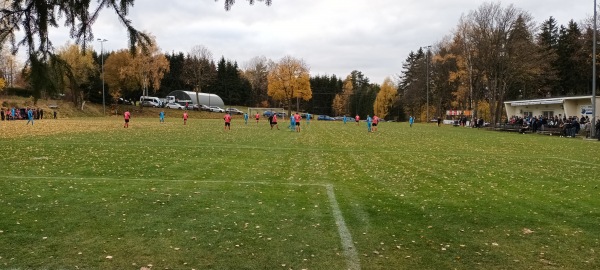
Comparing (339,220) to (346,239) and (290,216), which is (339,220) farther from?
(346,239)

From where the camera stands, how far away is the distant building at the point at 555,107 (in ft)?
134

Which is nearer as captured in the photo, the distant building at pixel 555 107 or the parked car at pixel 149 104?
the distant building at pixel 555 107

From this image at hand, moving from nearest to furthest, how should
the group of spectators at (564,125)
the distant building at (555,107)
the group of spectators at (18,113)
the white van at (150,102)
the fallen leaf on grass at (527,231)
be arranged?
the fallen leaf on grass at (527,231) < the group of spectators at (564,125) < the distant building at (555,107) < the group of spectators at (18,113) < the white van at (150,102)

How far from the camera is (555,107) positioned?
1816 inches

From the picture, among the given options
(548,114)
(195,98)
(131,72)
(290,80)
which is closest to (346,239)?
(548,114)

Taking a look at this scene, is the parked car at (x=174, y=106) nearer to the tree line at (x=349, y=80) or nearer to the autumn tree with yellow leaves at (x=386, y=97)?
the tree line at (x=349, y=80)

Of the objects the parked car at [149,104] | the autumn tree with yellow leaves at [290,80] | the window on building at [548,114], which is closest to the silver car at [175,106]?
the parked car at [149,104]

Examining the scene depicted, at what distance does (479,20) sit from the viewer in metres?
49.2

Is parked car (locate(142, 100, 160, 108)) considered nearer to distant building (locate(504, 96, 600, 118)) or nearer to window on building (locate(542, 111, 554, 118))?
distant building (locate(504, 96, 600, 118))

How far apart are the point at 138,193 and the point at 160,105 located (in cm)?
8390

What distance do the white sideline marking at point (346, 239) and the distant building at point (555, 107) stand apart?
38328 mm

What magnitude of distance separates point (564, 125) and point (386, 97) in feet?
214

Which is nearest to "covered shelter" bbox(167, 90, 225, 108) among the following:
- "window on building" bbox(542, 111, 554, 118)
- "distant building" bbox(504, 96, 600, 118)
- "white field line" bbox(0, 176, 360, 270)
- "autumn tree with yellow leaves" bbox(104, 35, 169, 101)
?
"autumn tree with yellow leaves" bbox(104, 35, 169, 101)

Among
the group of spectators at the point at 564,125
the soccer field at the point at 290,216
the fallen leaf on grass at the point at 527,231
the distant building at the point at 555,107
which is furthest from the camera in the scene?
the distant building at the point at 555,107
